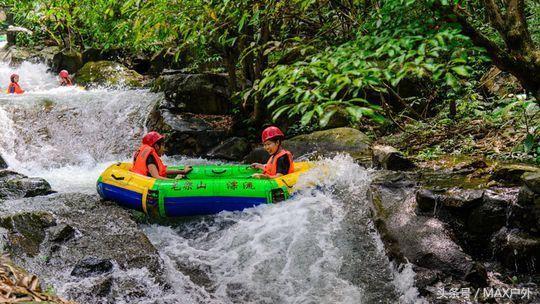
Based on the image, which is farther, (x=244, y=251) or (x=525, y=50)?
(x=244, y=251)

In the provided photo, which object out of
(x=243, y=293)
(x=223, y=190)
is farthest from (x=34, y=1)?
(x=243, y=293)

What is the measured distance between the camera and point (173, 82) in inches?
419

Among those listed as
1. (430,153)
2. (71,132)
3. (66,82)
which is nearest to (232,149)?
(71,132)

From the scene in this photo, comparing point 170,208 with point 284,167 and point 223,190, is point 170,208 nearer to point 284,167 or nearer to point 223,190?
point 223,190

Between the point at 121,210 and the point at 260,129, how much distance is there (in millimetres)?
4693

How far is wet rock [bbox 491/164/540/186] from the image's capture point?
4438 millimetres

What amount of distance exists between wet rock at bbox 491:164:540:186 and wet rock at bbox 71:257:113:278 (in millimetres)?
4214

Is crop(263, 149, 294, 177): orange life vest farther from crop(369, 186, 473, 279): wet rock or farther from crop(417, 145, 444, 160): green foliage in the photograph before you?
crop(417, 145, 444, 160): green foliage

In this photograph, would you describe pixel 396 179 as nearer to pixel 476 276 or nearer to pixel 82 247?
pixel 476 276

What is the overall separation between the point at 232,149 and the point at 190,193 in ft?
12.5

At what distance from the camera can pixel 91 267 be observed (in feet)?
13.4

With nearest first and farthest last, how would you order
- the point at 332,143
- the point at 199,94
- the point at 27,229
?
the point at 27,229 → the point at 332,143 → the point at 199,94

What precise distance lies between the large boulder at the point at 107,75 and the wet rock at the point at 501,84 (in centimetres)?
1047

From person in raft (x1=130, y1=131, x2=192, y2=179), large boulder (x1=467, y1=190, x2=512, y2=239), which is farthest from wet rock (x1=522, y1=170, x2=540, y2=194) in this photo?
person in raft (x1=130, y1=131, x2=192, y2=179)
